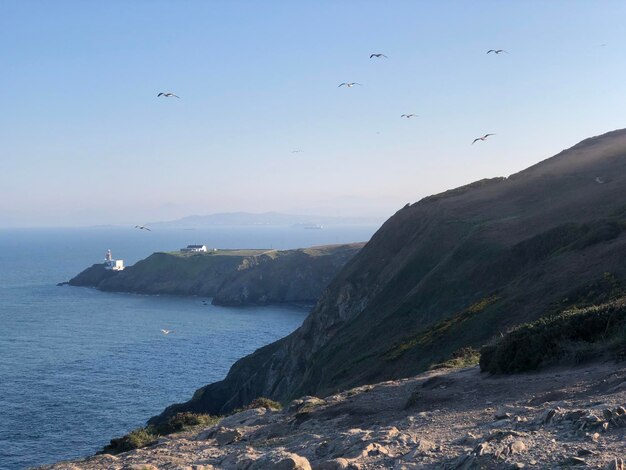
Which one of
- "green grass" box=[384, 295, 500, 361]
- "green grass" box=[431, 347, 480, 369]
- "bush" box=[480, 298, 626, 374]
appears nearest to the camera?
"bush" box=[480, 298, 626, 374]

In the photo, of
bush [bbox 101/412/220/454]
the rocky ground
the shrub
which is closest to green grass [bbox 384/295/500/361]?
the rocky ground

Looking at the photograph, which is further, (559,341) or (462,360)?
(462,360)

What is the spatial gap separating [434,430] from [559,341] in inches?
264

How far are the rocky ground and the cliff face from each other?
8936 mm

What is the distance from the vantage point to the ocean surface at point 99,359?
173 ft

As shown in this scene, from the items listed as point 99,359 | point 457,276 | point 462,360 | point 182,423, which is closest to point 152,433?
point 182,423

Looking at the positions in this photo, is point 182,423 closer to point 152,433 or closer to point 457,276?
point 152,433

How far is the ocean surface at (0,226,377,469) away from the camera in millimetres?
52750

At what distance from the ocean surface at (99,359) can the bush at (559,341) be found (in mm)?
36954

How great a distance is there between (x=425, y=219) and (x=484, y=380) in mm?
44960

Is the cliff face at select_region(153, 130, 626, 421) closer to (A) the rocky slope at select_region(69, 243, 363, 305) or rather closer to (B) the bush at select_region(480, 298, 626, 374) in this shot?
(B) the bush at select_region(480, 298, 626, 374)

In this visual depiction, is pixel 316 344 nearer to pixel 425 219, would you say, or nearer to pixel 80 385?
pixel 425 219

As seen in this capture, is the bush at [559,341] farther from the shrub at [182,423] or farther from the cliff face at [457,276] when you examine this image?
the shrub at [182,423]

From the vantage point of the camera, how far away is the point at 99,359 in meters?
80.1
